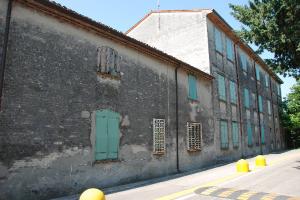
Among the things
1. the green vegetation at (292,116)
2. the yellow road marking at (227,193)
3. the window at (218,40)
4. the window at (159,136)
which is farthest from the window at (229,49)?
the green vegetation at (292,116)

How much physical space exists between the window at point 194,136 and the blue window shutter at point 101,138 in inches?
241

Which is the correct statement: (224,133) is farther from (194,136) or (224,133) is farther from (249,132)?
(249,132)

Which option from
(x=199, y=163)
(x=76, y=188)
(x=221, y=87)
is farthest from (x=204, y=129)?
(x=76, y=188)

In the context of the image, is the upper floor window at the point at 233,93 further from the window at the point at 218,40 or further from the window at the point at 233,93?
the window at the point at 218,40

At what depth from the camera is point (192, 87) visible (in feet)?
51.5

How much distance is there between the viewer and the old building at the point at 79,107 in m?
7.32

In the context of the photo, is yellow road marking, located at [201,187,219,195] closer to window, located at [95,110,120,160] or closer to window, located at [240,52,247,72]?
window, located at [95,110,120,160]

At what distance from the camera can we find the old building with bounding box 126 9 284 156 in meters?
18.6

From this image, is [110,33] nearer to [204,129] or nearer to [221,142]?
[204,129]

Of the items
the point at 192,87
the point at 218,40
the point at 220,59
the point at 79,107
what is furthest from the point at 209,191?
the point at 218,40

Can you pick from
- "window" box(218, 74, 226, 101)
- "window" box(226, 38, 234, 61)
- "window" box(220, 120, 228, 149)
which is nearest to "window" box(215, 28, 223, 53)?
"window" box(226, 38, 234, 61)

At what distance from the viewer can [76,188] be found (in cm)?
855

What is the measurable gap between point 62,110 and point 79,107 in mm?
672

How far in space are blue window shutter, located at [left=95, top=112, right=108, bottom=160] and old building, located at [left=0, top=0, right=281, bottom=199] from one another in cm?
3
